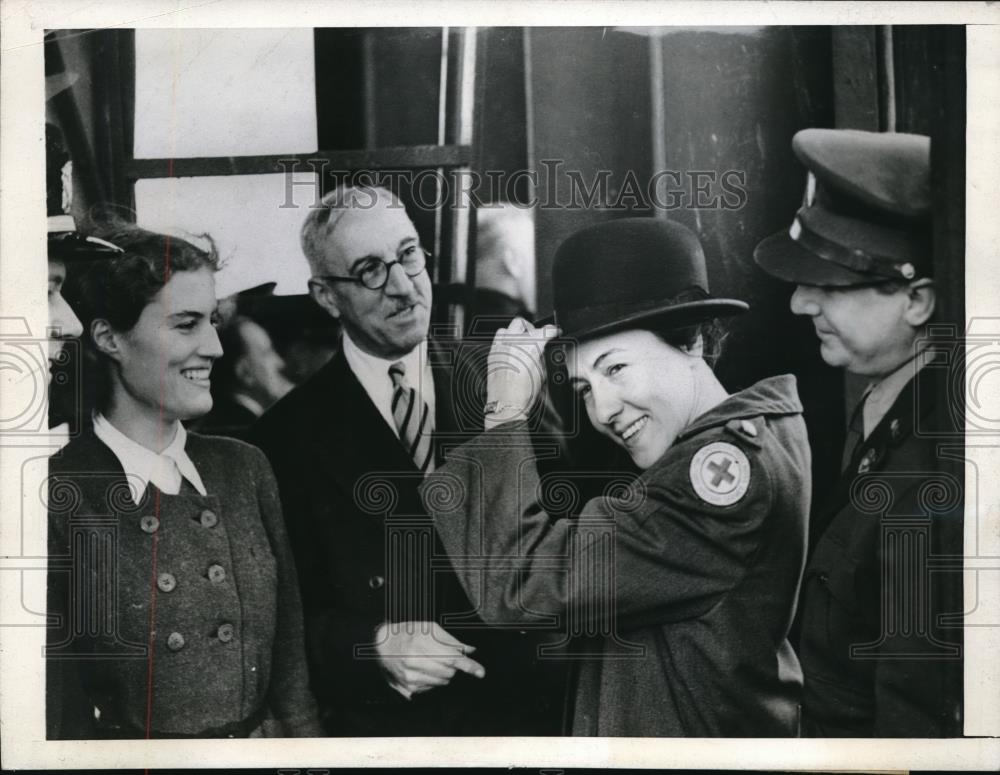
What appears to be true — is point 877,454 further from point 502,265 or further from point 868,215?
point 502,265

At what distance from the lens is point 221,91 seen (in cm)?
313

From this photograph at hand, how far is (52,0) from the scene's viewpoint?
10.3 feet

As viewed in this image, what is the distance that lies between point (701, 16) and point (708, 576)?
1821 millimetres

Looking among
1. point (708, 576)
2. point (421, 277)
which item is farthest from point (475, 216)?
point (708, 576)

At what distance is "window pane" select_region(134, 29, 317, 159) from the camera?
3.12 m

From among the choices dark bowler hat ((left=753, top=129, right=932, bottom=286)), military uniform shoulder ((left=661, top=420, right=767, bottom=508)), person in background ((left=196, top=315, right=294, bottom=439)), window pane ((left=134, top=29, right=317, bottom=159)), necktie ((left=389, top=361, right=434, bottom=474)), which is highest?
window pane ((left=134, top=29, right=317, bottom=159))

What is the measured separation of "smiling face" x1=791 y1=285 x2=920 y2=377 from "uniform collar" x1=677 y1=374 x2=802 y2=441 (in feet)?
0.54

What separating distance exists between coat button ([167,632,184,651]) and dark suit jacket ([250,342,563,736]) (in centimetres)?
41

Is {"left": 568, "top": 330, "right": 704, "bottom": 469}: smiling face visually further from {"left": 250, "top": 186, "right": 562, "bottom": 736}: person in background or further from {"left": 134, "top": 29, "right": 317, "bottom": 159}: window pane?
{"left": 134, "top": 29, "right": 317, "bottom": 159}: window pane

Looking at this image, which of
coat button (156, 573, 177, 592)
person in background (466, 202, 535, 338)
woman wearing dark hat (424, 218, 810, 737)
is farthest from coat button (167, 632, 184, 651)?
person in background (466, 202, 535, 338)

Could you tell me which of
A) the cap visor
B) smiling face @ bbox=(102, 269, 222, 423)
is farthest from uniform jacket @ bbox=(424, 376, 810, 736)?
smiling face @ bbox=(102, 269, 222, 423)

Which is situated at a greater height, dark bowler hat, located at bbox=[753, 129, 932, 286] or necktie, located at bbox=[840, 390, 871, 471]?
dark bowler hat, located at bbox=[753, 129, 932, 286]

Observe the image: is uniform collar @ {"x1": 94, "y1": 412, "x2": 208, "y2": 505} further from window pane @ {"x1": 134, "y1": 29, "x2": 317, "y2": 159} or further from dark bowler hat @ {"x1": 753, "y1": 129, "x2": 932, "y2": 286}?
dark bowler hat @ {"x1": 753, "y1": 129, "x2": 932, "y2": 286}

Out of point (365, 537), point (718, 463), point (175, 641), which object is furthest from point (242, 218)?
point (718, 463)
